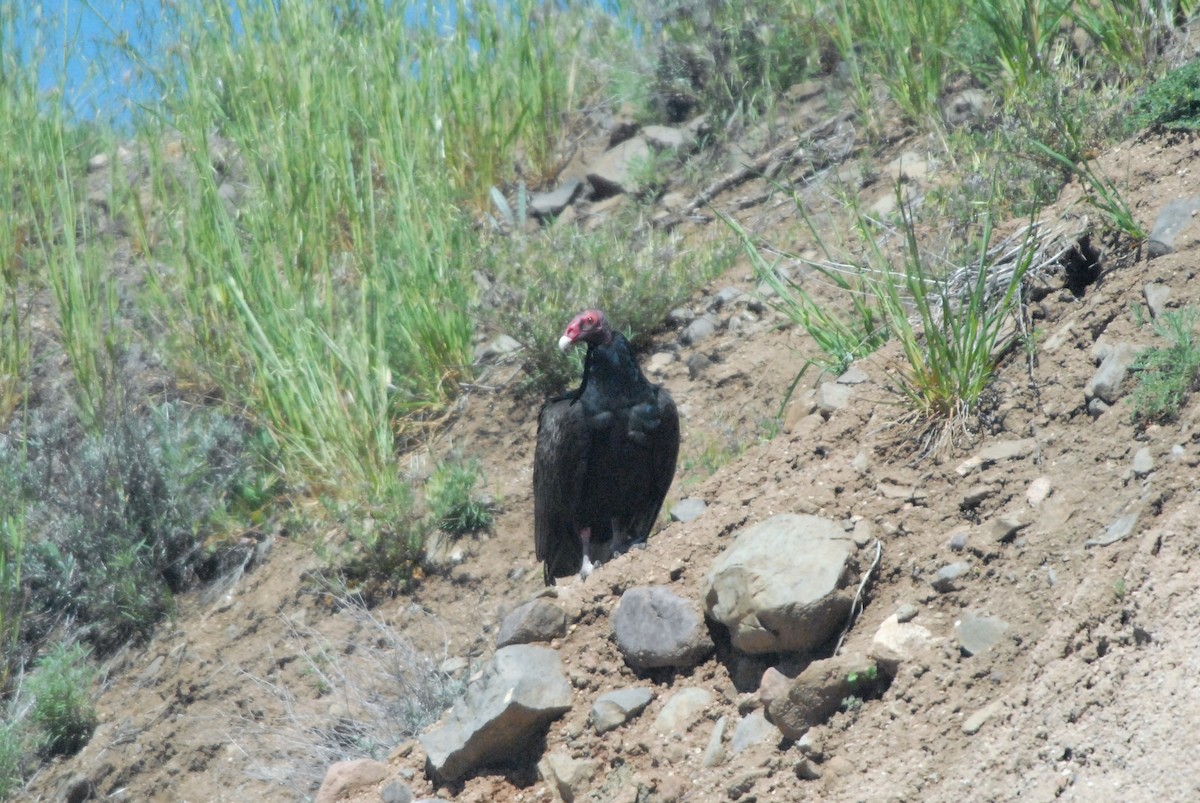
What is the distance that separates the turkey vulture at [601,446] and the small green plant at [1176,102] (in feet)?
6.82

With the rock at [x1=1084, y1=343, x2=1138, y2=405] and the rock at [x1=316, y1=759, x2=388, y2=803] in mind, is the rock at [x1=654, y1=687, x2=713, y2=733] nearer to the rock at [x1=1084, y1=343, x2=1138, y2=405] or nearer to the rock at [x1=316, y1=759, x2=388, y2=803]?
the rock at [x1=316, y1=759, x2=388, y2=803]

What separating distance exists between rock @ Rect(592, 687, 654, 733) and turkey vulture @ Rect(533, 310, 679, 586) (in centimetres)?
149

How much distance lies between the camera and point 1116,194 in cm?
396

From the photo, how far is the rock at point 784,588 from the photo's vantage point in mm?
3234

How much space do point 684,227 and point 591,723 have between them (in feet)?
13.4

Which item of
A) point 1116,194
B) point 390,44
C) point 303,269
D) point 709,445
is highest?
point 390,44

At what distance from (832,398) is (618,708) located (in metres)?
1.45

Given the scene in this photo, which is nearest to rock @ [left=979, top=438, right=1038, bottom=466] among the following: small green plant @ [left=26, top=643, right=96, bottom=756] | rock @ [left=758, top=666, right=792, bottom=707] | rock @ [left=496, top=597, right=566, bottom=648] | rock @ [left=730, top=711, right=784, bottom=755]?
rock @ [left=758, top=666, right=792, bottom=707]

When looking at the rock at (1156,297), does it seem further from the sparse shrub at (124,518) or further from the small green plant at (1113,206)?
the sparse shrub at (124,518)

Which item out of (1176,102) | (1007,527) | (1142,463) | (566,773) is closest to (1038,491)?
(1007,527)

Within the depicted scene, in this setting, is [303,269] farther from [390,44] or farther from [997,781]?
[997,781]

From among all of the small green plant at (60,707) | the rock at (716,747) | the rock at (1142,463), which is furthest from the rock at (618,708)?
the small green plant at (60,707)

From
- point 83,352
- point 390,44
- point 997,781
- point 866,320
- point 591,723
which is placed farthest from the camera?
point 390,44

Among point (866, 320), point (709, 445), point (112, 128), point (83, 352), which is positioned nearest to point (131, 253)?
point (112, 128)
